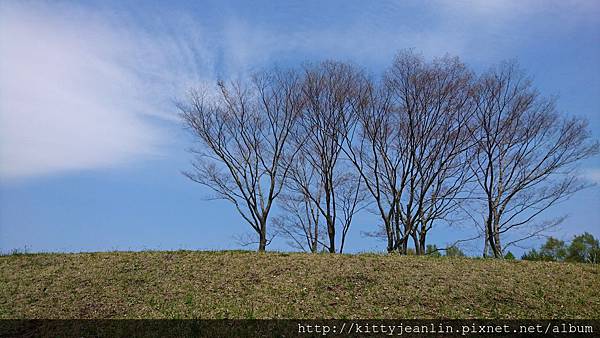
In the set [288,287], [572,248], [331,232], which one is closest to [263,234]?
[331,232]

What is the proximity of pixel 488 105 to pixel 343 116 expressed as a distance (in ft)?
18.3

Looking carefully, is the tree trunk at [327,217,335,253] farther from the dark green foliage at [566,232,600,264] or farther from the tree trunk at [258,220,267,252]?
the dark green foliage at [566,232,600,264]

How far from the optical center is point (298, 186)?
2241 cm

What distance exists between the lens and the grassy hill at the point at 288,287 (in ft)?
33.8

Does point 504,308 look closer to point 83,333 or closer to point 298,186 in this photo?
point 83,333

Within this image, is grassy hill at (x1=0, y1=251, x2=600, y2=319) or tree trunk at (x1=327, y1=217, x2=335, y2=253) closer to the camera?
grassy hill at (x1=0, y1=251, x2=600, y2=319)

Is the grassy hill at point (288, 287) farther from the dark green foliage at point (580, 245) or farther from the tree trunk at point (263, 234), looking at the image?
the dark green foliage at point (580, 245)

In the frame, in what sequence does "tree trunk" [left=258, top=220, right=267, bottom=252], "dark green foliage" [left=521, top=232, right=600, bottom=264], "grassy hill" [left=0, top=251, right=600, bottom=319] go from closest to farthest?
"grassy hill" [left=0, top=251, right=600, bottom=319] → "tree trunk" [left=258, top=220, right=267, bottom=252] → "dark green foliage" [left=521, top=232, right=600, bottom=264]

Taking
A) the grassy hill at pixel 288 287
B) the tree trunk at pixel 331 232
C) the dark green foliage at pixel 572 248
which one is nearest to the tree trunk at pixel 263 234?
the tree trunk at pixel 331 232

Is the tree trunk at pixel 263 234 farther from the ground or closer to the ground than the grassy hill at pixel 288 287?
farther from the ground

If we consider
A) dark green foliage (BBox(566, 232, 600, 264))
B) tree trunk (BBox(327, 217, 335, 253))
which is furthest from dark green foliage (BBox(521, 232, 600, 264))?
tree trunk (BBox(327, 217, 335, 253))

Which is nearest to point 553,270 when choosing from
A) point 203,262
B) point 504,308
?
point 504,308

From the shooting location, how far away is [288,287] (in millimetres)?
11367

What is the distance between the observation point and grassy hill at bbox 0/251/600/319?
33.8 feet
